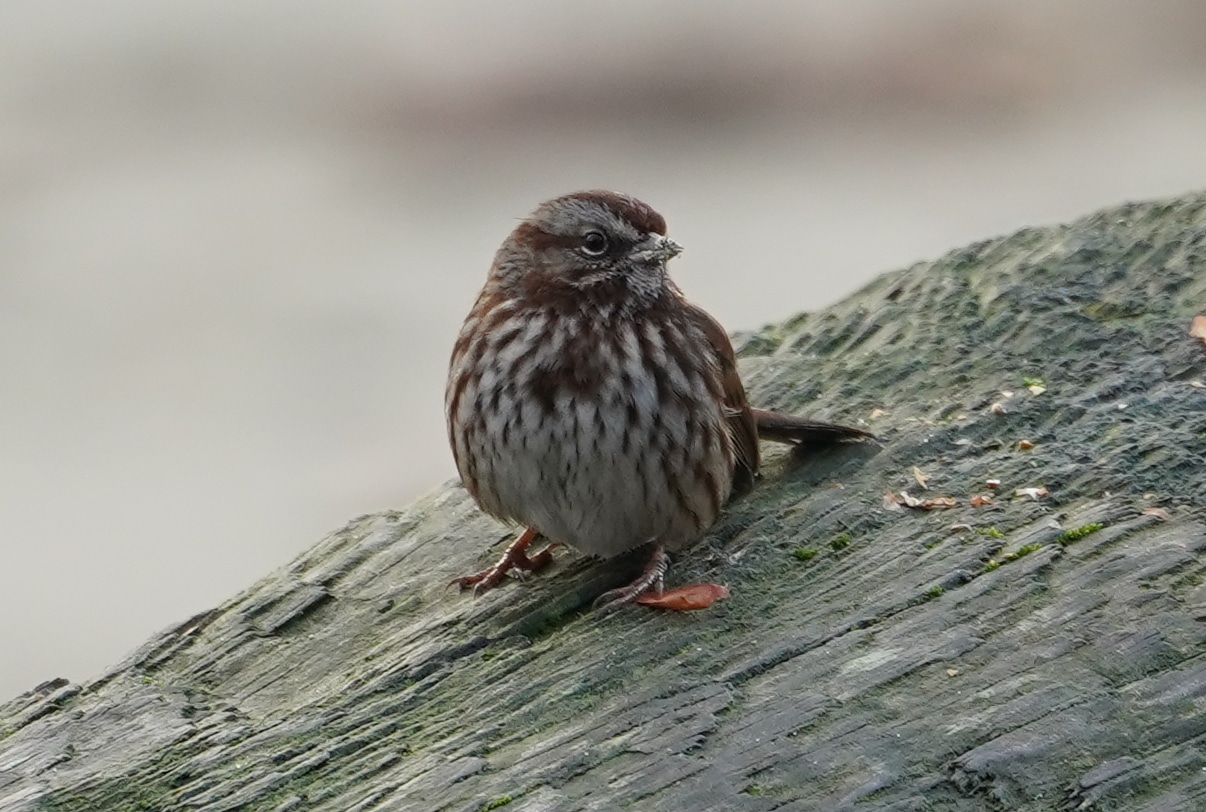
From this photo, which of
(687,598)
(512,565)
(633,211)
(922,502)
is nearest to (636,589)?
(687,598)

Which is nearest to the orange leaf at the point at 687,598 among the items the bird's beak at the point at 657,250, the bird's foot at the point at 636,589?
the bird's foot at the point at 636,589

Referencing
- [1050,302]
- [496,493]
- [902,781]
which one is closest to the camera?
[902,781]

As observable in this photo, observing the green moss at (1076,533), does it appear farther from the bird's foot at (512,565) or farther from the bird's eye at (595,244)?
the bird's eye at (595,244)

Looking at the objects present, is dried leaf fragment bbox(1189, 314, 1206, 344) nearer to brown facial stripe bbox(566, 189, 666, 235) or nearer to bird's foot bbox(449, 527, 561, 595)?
brown facial stripe bbox(566, 189, 666, 235)

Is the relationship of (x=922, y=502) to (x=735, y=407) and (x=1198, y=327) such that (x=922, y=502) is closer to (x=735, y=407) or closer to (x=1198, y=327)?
(x=735, y=407)

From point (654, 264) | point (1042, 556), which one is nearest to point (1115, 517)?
point (1042, 556)

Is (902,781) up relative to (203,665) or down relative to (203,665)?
down

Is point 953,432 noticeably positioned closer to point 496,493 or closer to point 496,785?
point 496,493
